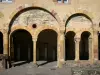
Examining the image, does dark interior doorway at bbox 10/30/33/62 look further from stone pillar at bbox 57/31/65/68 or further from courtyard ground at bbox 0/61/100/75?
stone pillar at bbox 57/31/65/68

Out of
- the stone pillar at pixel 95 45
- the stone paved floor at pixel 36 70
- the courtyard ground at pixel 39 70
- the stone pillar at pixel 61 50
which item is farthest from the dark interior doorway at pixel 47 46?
the stone pillar at pixel 95 45

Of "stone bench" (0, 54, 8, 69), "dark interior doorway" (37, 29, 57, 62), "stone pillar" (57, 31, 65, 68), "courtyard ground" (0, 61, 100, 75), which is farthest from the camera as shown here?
"dark interior doorway" (37, 29, 57, 62)

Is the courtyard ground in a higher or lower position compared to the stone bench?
lower

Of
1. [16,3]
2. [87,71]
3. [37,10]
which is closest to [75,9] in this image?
[37,10]

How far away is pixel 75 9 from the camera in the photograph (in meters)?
26.6

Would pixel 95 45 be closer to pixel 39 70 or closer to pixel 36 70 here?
pixel 39 70

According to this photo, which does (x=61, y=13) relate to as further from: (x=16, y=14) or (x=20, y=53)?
(x=20, y=53)

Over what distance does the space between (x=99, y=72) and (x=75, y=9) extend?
9989 millimetres

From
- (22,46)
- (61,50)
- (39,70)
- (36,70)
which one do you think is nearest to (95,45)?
(61,50)

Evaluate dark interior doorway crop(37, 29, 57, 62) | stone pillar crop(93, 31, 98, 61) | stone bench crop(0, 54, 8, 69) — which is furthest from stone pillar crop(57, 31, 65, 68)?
dark interior doorway crop(37, 29, 57, 62)

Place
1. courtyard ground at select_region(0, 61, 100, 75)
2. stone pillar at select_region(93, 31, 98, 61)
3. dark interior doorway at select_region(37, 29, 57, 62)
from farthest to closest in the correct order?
dark interior doorway at select_region(37, 29, 57, 62)
stone pillar at select_region(93, 31, 98, 61)
courtyard ground at select_region(0, 61, 100, 75)

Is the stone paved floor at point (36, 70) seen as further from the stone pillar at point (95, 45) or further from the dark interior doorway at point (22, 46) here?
the dark interior doorway at point (22, 46)

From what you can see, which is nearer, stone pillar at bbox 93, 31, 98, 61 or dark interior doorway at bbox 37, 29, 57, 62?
stone pillar at bbox 93, 31, 98, 61

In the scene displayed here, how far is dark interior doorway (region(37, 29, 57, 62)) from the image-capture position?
3247 cm
